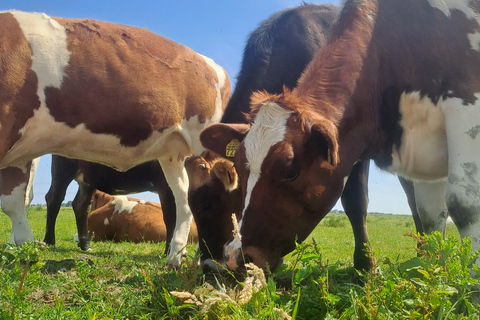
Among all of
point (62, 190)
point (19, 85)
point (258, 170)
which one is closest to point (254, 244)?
point (258, 170)

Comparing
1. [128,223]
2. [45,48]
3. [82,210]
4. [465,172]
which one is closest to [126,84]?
[45,48]

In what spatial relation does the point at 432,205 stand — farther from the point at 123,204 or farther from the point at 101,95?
the point at 123,204

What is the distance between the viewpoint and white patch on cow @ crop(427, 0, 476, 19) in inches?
134

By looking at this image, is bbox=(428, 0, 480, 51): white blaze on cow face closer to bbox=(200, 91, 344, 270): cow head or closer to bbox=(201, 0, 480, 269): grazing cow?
bbox=(201, 0, 480, 269): grazing cow

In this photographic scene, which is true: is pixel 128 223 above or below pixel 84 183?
A: below

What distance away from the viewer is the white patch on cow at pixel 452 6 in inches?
134

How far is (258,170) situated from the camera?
277cm

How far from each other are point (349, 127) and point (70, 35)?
109 inches

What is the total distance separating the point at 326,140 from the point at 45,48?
106 inches

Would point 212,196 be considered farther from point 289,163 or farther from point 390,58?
point 390,58

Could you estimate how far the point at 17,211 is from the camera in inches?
193

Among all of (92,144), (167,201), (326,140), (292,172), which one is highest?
(326,140)

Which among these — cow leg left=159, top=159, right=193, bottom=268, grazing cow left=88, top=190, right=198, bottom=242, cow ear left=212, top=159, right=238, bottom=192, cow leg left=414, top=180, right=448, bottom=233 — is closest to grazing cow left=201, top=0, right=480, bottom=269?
cow ear left=212, top=159, right=238, bottom=192

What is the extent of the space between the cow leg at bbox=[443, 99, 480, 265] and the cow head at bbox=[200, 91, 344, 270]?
2.37ft
